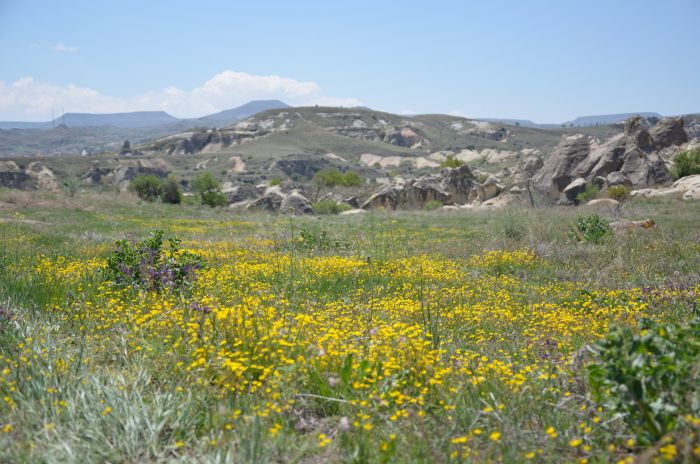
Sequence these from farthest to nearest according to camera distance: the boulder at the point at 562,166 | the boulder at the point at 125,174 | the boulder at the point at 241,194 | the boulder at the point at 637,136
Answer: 1. the boulder at the point at 125,174
2. the boulder at the point at 241,194
3. the boulder at the point at 562,166
4. the boulder at the point at 637,136

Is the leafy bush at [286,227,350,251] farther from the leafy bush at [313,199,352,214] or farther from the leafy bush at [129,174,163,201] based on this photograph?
the leafy bush at [129,174,163,201]

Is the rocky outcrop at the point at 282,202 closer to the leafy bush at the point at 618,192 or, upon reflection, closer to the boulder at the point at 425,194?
the boulder at the point at 425,194

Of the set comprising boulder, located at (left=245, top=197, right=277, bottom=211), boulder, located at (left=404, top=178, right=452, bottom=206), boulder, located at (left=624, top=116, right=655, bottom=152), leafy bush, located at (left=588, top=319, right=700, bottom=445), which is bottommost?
boulder, located at (left=245, top=197, right=277, bottom=211)

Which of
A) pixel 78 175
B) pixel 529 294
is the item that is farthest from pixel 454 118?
pixel 529 294

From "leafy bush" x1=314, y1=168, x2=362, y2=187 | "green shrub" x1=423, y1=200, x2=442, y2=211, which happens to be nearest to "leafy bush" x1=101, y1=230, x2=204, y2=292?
"green shrub" x1=423, y1=200, x2=442, y2=211

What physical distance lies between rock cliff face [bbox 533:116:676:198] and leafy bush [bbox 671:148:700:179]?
0.64 m

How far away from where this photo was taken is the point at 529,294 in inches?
316

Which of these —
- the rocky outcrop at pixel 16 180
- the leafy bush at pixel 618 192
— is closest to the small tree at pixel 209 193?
the rocky outcrop at pixel 16 180

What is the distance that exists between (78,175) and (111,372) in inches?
3551

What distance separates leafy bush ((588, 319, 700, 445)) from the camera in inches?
114

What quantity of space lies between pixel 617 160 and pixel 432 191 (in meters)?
12.6

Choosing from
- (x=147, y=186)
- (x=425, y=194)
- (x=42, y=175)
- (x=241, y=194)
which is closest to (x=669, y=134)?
(x=425, y=194)

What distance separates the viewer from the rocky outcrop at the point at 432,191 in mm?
38938

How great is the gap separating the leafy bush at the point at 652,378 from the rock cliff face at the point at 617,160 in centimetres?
3078
